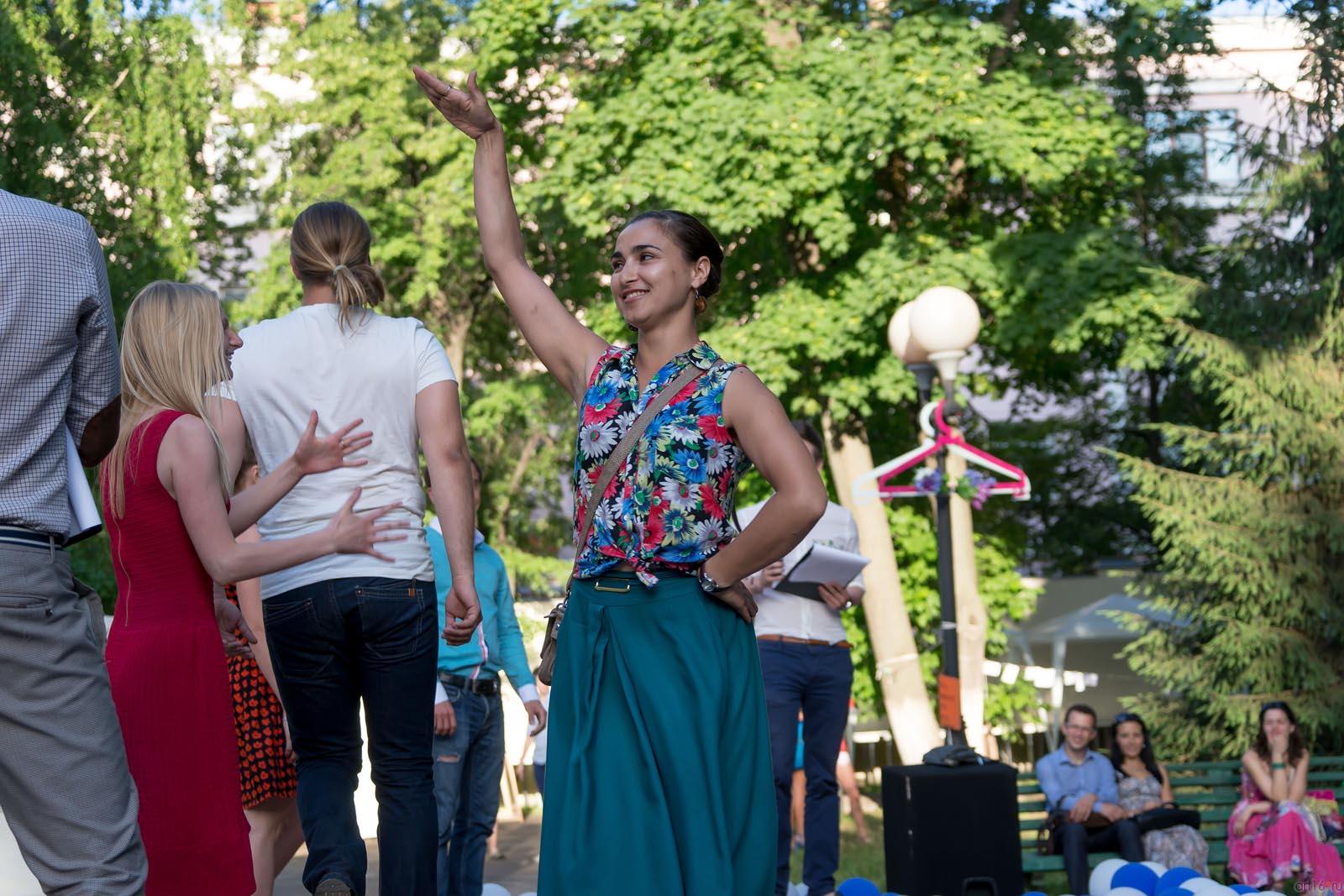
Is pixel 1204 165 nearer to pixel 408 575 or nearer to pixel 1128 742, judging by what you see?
pixel 1128 742

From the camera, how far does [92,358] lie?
3438mm

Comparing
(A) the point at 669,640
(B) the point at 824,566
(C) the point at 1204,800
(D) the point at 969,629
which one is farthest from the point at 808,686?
(D) the point at 969,629

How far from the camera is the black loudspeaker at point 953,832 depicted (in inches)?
303

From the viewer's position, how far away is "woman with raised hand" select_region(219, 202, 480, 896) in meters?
4.66

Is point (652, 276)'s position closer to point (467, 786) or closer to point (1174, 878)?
point (467, 786)

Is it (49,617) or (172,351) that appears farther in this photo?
(172,351)

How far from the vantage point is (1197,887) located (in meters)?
6.83

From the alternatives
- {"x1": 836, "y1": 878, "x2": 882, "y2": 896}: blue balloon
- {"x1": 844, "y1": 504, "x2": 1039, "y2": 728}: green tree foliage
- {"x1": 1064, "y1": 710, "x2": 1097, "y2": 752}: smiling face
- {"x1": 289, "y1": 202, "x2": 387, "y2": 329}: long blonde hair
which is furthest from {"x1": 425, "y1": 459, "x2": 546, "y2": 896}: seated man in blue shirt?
{"x1": 844, "y1": 504, "x2": 1039, "y2": 728}: green tree foliage

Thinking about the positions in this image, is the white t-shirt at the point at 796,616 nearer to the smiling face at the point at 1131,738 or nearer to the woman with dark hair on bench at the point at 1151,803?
the woman with dark hair on bench at the point at 1151,803

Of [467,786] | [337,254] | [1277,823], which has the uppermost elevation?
[337,254]

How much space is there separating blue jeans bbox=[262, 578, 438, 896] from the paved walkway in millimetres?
3962

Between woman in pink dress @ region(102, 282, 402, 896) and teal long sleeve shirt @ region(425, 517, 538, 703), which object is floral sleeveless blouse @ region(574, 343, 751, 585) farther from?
teal long sleeve shirt @ region(425, 517, 538, 703)

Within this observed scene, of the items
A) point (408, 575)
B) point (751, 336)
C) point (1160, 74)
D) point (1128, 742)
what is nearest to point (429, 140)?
point (751, 336)

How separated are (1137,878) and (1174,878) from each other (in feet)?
0.78
